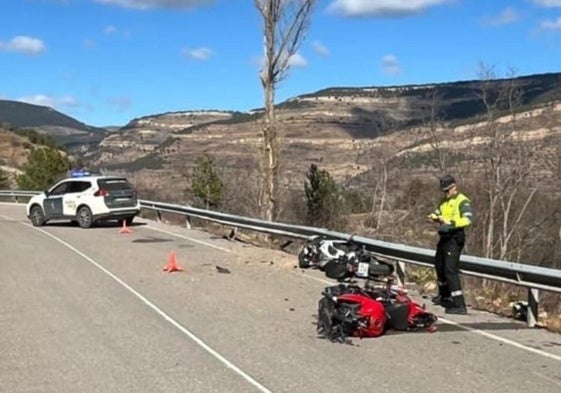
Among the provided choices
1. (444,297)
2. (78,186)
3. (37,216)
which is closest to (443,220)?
(444,297)

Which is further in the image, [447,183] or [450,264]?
[447,183]

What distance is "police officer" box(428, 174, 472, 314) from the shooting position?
1119 centimetres

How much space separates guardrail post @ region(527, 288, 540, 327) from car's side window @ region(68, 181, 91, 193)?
1892 cm

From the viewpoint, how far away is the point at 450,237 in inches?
448

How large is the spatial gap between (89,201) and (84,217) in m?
0.55

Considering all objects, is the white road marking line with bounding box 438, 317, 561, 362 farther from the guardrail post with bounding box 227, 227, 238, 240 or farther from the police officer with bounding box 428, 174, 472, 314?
the guardrail post with bounding box 227, 227, 238, 240

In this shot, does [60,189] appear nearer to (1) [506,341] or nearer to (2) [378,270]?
(2) [378,270]

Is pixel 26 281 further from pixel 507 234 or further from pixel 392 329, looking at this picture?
pixel 507 234

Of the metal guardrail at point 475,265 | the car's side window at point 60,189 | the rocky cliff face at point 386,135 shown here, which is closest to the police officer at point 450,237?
the metal guardrail at point 475,265

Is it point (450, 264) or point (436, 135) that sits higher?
point (436, 135)

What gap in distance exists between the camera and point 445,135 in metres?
35.0

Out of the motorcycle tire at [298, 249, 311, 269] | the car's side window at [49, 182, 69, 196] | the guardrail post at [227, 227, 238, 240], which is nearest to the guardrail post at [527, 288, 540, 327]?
the motorcycle tire at [298, 249, 311, 269]

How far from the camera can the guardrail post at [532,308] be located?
399 inches

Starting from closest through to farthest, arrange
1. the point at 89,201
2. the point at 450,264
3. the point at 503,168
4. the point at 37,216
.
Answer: the point at 450,264 < the point at 89,201 < the point at 37,216 < the point at 503,168
